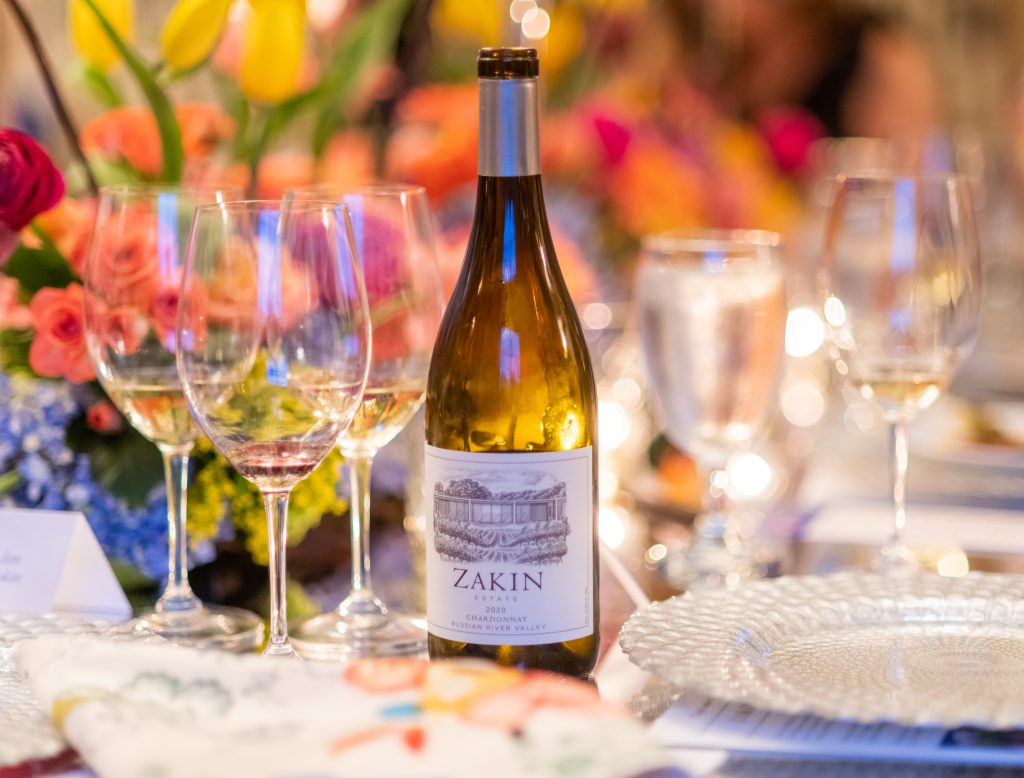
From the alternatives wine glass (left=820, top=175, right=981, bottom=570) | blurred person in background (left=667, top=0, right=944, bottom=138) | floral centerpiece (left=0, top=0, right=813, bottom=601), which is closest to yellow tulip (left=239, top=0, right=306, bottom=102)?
floral centerpiece (left=0, top=0, right=813, bottom=601)

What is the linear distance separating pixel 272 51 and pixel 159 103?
158 millimetres

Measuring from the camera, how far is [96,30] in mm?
1097

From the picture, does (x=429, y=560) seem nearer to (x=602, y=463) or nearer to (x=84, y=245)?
(x=84, y=245)

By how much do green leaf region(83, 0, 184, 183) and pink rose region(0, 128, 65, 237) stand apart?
7.0 inches

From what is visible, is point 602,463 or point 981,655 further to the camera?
point 602,463

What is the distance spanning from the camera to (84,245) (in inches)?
37.0

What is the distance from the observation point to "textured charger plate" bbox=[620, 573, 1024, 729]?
0.63 metres


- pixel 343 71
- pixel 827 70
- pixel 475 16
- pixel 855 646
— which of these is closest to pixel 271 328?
pixel 855 646

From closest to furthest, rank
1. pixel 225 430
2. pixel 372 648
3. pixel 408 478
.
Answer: pixel 225 430, pixel 372 648, pixel 408 478

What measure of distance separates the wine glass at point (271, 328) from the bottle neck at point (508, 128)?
9 centimetres

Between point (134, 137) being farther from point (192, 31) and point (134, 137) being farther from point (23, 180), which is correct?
point (23, 180)

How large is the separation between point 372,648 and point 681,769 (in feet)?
1.03

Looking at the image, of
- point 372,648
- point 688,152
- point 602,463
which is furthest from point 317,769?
point 688,152

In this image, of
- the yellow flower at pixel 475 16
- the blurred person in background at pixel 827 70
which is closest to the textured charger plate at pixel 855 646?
the yellow flower at pixel 475 16
